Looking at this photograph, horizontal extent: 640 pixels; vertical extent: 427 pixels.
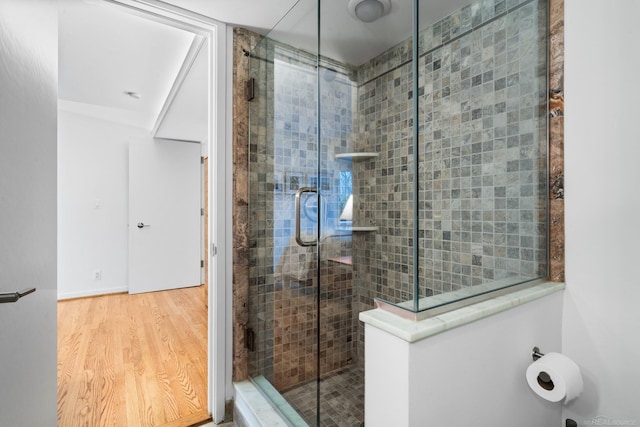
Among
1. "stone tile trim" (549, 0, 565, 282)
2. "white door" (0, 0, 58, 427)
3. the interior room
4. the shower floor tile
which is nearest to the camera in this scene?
"white door" (0, 0, 58, 427)

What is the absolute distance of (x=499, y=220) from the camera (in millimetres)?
1275

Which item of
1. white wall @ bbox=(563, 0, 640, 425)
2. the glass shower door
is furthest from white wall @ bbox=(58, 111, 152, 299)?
white wall @ bbox=(563, 0, 640, 425)

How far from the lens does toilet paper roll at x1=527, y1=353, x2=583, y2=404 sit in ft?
3.23

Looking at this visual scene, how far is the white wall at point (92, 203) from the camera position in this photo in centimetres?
381

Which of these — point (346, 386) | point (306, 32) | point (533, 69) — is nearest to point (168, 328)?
point (346, 386)

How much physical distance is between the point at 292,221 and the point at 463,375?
1.02 metres

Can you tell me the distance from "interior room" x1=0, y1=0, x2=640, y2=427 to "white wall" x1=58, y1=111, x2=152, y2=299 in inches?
78.6

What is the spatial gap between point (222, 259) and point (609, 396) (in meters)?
1.76

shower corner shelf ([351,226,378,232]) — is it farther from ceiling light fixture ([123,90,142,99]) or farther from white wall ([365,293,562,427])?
ceiling light fixture ([123,90,142,99])

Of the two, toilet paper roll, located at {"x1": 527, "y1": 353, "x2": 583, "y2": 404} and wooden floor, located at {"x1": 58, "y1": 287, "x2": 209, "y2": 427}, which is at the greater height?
toilet paper roll, located at {"x1": 527, "y1": 353, "x2": 583, "y2": 404}

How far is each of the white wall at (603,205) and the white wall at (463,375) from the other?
0.16 metres

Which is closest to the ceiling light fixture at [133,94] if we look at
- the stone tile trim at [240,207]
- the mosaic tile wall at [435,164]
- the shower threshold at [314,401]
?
the stone tile trim at [240,207]

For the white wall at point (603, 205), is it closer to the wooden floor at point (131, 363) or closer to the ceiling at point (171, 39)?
the ceiling at point (171, 39)

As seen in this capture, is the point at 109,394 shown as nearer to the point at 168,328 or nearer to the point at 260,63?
the point at 168,328
